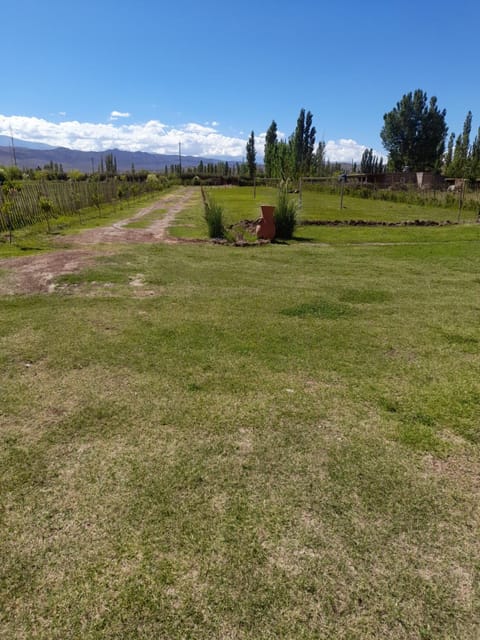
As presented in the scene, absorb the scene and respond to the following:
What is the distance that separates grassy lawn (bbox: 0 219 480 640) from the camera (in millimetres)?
1702

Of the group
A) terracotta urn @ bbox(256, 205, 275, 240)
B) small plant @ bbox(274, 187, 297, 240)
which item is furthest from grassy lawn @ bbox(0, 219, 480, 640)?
small plant @ bbox(274, 187, 297, 240)

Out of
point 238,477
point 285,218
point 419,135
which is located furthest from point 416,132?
point 238,477

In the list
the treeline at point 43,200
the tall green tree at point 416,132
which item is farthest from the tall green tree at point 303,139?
the treeline at point 43,200

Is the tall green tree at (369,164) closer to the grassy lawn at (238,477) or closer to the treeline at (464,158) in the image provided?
the treeline at (464,158)

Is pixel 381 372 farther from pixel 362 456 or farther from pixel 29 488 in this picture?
pixel 29 488

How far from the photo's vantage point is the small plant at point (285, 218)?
13180mm

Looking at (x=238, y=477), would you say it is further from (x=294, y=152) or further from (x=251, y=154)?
Answer: (x=251, y=154)

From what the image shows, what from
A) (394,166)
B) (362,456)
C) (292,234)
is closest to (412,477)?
(362,456)

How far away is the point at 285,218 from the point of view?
43.3ft

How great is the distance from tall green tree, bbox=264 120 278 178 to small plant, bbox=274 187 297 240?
2081 inches

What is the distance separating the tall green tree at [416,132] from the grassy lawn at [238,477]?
6469 centimetres

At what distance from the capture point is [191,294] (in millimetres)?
6426

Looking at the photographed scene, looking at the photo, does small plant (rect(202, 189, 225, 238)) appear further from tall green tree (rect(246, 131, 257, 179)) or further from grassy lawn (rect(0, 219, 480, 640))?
tall green tree (rect(246, 131, 257, 179))

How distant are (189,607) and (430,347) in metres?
3.55
